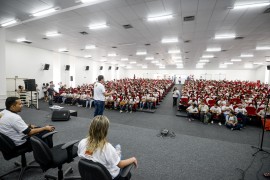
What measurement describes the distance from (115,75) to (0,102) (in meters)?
19.7

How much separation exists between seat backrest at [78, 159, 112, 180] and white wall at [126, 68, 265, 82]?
28.4 m

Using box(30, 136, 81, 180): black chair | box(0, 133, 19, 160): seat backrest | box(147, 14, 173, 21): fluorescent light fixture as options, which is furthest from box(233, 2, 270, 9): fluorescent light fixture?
box(0, 133, 19, 160): seat backrest

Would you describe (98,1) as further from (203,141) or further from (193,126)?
(193,126)

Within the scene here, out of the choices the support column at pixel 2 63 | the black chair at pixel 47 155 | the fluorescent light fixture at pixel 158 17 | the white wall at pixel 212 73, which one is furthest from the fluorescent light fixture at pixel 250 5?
the white wall at pixel 212 73

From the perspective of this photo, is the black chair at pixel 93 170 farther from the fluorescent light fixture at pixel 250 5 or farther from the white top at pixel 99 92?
the fluorescent light fixture at pixel 250 5

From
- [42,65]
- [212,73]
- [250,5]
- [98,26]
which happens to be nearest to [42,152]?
[98,26]

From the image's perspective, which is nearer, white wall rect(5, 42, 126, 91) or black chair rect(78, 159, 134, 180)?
black chair rect(78, 159, 134, 180)

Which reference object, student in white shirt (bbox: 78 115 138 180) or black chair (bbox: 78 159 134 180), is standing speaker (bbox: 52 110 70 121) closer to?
student in white shirt (bbox: 78 115 138 180)

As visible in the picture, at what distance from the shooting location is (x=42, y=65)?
11719 millimetres

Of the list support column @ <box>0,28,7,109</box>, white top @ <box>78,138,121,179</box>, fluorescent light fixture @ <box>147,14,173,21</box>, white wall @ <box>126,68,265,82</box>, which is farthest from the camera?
white wall @ <box>126,68,265,82</box>

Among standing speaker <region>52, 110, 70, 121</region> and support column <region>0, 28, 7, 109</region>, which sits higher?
support column <region>0, 28, 7, 109</region>

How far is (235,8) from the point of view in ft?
14.1

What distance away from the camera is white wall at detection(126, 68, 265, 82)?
24.7 m

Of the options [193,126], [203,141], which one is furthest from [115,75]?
[203,141]
